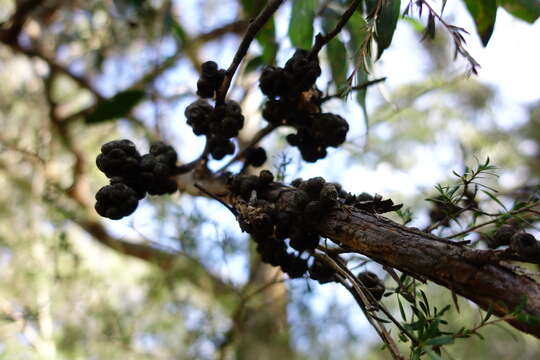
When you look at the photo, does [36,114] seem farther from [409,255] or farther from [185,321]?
[409,255]

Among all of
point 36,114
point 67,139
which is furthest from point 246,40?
point 36,114

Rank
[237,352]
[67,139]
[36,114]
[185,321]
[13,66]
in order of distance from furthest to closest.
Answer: [13,66], [36,114], [67,139], [185,321], [237,352]

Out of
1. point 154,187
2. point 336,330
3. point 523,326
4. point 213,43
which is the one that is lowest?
point 523,326

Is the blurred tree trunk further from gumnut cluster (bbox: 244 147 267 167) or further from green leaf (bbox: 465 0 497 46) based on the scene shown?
green leaf (bbox: 465 0 497 46)

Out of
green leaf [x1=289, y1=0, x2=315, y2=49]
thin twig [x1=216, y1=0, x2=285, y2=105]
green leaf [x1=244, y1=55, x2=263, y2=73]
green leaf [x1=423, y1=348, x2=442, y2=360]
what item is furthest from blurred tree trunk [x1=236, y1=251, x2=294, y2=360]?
green leaf [x1=423, y1=348, x2=442, y2=360]

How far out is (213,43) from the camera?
3.10m

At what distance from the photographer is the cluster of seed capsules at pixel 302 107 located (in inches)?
37.5

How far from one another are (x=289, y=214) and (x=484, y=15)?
57 cm

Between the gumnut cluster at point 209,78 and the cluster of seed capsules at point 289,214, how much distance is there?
0.19 m

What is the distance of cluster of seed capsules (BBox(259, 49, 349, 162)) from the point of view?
95 centimetres

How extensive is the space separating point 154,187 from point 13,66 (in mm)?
3309

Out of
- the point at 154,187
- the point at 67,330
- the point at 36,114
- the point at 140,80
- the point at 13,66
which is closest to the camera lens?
the point at 154,187

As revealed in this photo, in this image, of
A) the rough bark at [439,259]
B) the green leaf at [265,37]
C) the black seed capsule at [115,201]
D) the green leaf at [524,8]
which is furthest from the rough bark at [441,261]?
the green leaf at [265,37]

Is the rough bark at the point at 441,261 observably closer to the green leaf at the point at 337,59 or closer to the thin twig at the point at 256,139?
the thin twig at the point at 256,139
